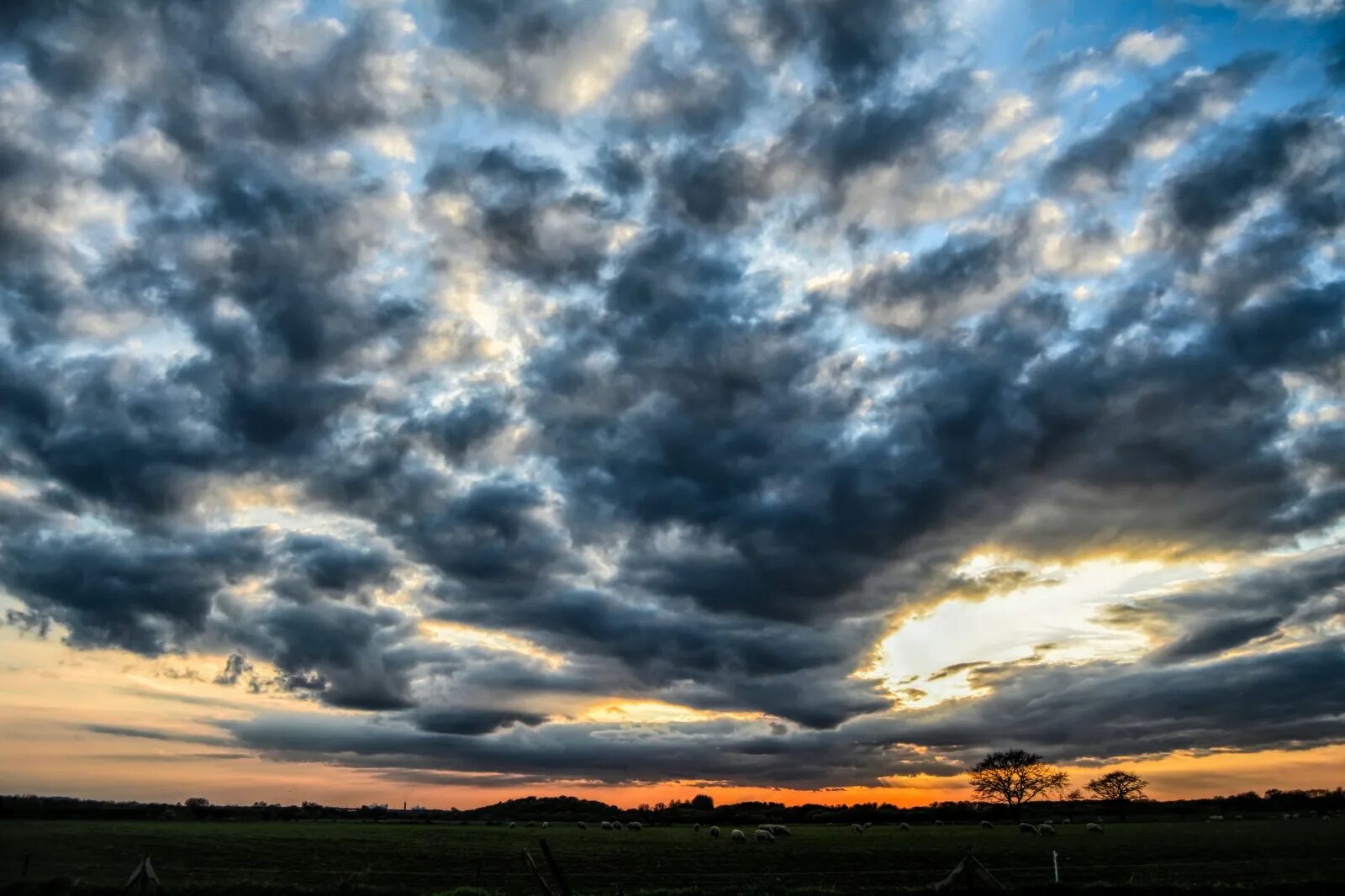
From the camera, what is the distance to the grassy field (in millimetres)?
44156

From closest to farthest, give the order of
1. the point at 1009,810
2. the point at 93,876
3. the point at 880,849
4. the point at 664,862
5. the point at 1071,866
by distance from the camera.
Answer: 1. the point at 93,876
2. the point at 1071,866
3. the point at 664,862
4. the point at 880,849
5. the point at 1009,810

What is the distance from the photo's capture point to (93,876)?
151ft

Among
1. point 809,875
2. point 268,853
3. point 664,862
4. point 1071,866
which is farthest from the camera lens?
point 268,853

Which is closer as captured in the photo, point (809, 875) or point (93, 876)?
point (93, 876)

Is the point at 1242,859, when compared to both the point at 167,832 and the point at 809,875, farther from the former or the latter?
the point at 167,832

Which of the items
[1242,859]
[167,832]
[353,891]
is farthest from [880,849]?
[167,832]

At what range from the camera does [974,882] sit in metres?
31.4

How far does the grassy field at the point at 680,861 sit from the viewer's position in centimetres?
4416

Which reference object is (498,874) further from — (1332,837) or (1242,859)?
(1332,837)

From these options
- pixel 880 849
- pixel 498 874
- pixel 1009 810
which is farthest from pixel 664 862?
pixel 1009 810

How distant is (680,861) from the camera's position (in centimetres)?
6581

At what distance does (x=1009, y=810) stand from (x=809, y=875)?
17046cm

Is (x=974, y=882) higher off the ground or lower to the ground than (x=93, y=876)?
higher

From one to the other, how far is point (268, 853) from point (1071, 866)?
6452 centimetres
